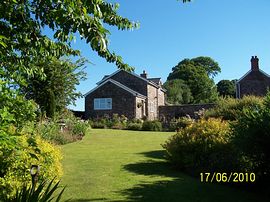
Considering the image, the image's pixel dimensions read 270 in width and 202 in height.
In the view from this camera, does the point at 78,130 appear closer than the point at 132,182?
No

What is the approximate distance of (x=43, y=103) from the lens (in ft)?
79.2

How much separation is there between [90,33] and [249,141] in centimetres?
547

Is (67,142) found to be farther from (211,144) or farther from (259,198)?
(259,198)

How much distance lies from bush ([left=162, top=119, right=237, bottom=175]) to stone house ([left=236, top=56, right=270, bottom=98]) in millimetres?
31423

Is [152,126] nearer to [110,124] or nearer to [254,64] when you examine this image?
[110,124]

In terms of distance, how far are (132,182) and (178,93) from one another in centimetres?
5433

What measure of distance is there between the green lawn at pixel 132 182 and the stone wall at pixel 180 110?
24.4 m

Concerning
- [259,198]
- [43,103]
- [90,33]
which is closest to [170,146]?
[259,198]

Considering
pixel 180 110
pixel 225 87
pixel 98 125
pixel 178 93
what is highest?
pixel 225 87

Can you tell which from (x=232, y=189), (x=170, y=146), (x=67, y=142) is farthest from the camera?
(x=67, y=142)

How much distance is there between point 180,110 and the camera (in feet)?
124

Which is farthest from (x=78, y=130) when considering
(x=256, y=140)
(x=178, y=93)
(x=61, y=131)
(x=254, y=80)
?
(x=178, y=93)

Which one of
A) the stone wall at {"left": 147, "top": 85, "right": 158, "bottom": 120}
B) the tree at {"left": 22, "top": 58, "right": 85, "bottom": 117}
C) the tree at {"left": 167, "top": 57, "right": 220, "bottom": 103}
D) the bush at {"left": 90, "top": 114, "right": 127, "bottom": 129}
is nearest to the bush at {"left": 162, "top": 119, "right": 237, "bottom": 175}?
the tree at {"left": 22, "top": 58, "right": 85, "bottom": 117}

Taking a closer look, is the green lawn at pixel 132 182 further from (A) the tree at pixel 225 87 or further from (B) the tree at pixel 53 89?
(A) the tree at pixel 225 87
